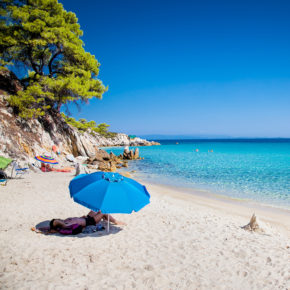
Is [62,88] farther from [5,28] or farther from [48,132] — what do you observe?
[5,28]

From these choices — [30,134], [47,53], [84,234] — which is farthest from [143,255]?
[47,53]

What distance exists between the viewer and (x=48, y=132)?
23.9 meters

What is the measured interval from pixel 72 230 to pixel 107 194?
5.54 feet

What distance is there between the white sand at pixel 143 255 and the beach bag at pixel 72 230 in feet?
0.59

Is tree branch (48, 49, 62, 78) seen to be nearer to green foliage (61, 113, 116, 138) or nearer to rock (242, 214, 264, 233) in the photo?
green foliage (61, 113, 116, 138)

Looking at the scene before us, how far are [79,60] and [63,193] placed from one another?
20.0 metres

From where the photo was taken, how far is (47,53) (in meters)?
24.8

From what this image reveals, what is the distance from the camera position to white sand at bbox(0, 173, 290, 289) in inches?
159

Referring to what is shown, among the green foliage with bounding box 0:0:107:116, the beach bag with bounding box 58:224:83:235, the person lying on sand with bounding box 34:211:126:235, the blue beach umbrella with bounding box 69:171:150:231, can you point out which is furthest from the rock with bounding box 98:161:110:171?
the blue beach umbrella with bounding box 69:171:150:231

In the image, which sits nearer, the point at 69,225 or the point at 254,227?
the point at 69,225

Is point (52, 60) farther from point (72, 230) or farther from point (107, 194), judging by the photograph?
point (107, 194)

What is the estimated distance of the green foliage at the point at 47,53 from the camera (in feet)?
72.4

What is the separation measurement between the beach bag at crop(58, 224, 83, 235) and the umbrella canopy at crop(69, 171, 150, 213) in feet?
3.90

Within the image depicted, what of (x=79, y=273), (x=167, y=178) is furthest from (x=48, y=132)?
(x=79, y=273)
